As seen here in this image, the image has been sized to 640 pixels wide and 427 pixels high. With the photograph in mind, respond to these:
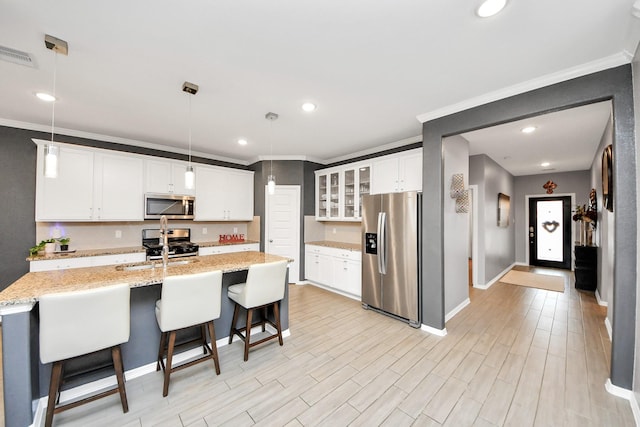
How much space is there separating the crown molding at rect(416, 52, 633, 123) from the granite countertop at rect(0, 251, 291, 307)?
2.82 meters

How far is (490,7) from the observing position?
1518 mm

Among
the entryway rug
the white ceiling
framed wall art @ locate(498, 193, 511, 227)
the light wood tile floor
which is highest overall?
the white ceiling

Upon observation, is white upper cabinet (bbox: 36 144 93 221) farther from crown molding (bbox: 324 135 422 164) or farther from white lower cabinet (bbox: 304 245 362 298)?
crown molding (bbox: 324 135 422 164)

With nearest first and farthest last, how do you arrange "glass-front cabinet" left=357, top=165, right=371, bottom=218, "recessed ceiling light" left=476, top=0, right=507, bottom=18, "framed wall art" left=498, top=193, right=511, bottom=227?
"recessed ceiling light" left=476, top=0, right=507, bottom=18, "glass-front cabinet" left=357, top=165, right=371, bottom=218, "framed wall art" left=498, top=193, right=511, bottom=227

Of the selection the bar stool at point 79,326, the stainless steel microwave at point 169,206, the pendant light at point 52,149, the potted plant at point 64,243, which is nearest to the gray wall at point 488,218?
the stainless steel microwave at point 169,206

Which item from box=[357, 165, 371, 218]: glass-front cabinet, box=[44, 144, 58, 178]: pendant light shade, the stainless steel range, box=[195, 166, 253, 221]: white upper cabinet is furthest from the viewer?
box=[195, 166, 253, 221]: white upper cabinet

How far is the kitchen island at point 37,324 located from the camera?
157 centimetres

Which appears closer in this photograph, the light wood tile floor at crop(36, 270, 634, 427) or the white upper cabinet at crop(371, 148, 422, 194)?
the light wood tile floor at crop(36, 270, 634, 427)

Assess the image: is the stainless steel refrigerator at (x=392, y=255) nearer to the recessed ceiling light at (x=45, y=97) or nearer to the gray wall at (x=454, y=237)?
the gray wall at (x=454, y=237)

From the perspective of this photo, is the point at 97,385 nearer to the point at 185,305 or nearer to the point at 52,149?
the point at 185,305

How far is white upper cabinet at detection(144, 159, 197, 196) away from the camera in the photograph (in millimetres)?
4254

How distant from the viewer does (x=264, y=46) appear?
189 centimetres

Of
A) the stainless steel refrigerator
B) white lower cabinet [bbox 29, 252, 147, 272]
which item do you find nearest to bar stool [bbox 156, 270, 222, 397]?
white lower cabinet [bbox 29, 252, 147, 272]

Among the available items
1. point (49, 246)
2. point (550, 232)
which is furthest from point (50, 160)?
point (550, 232)
